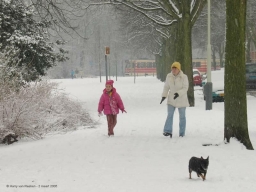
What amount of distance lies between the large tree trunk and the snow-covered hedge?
4.55m

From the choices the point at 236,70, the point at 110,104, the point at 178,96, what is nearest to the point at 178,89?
the point at 178,96

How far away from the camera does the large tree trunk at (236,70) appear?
814 cm

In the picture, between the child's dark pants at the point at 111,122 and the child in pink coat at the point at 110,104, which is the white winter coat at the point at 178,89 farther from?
the child's dark pants at the point at 111,122

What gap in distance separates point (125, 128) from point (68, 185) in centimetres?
593

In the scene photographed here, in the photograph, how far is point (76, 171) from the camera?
257 inches

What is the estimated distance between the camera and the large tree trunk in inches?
320

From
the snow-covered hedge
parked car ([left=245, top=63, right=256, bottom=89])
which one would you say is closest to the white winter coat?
the snow-covered hedge

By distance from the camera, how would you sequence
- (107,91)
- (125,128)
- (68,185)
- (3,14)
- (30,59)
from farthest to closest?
(30,59), (3,14), (125,128), (107,91), (68,185)

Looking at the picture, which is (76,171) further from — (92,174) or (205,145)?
(205,145)

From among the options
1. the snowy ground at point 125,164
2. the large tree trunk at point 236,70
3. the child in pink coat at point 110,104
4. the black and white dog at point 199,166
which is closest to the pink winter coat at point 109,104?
the child in pink coat at point 110,104

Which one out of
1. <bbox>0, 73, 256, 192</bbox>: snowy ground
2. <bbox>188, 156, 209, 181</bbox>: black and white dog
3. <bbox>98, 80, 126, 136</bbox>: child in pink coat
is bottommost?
<bbox>0, 73, 256, 192</bbox>: snowy ground

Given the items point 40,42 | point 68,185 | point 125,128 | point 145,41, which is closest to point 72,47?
point 145,41

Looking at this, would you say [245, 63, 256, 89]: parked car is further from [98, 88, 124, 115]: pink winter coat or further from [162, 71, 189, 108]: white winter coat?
[98, 88, 124, 115]: pink winter coat

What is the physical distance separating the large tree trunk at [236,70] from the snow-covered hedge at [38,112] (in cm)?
455
